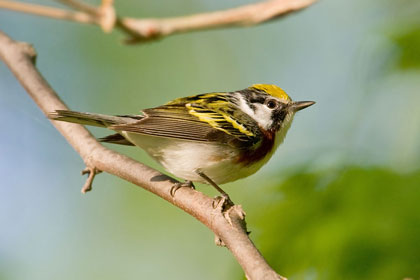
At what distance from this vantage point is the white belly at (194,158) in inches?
170

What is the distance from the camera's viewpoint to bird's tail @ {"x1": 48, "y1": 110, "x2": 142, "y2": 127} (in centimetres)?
362

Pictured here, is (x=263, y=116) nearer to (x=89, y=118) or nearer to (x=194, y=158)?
(x=194, y=158)

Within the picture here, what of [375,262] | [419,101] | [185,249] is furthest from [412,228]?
[185,249]

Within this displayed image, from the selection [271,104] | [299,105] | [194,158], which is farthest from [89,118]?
[299,105]

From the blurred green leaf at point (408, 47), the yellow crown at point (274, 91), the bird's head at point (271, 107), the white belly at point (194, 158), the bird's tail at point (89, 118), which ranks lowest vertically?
the bird's tail at point (89, 118)

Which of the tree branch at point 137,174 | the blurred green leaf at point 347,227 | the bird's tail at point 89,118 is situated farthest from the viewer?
the bird's tail at point 89,118

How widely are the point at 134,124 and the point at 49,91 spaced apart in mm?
656

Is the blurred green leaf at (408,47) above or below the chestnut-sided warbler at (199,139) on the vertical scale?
above

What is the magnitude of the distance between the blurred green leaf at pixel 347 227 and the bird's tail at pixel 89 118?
1.20 meters

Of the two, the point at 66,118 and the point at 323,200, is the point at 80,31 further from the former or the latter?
the point at 323,200

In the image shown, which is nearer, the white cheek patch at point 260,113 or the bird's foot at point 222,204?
the bird's foot at point 222,204

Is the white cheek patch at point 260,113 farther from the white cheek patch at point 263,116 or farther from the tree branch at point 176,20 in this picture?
the tree branch at point 176,20

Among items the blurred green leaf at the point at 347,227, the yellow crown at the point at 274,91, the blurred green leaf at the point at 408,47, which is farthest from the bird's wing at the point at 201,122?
the blurred green leaf at the point at 408,47

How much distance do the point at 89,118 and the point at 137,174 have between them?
471 millimetres
